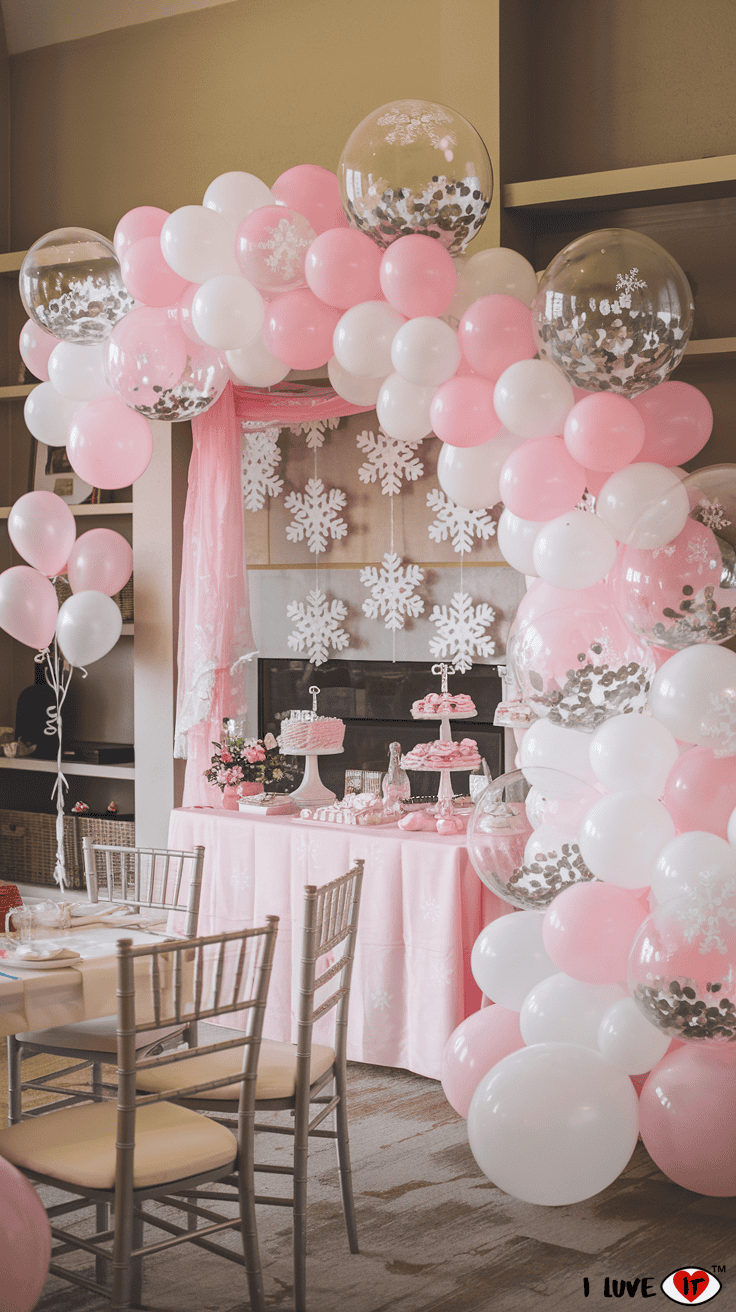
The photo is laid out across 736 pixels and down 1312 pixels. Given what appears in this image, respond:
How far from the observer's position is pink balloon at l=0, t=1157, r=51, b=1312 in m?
2.19

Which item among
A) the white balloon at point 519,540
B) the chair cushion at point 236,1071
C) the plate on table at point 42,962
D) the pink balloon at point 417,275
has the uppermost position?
the pink balloon at point 417,275

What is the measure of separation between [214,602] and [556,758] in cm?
190

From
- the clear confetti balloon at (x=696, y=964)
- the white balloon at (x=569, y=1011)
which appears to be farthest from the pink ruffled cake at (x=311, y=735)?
the clear confetti balloon at (x=696, y=964)

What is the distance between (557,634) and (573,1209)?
135 cm

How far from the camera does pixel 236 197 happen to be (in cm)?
362

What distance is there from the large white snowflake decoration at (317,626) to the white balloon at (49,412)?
4.84 feet

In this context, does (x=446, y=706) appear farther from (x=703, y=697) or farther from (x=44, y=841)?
(x=44, y=841)

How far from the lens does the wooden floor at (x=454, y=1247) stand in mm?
2605

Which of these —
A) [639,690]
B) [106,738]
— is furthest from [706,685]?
[106,738]

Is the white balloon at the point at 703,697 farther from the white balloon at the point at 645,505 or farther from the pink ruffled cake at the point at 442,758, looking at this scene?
the pink ruffled cake at the point at 442,758

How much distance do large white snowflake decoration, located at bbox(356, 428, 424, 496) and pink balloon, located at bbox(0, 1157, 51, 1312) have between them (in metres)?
3.32

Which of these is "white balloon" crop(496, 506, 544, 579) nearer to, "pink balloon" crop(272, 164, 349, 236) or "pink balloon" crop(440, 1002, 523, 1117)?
"pink balloon" crop(272, 164, 349, 236)

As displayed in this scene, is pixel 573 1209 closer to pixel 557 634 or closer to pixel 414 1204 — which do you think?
pixel 414 1204

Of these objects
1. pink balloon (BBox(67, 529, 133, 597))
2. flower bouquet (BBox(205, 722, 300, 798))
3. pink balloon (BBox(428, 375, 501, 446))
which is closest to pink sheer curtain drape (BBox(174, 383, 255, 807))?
flower bouquet (BBox(205, 722, 300, 798))
